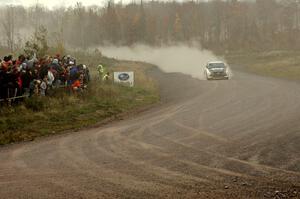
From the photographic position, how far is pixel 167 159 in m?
11.1

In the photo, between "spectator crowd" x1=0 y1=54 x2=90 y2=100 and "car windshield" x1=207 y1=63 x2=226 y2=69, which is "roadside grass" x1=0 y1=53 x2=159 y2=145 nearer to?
"spectator crowd" x1=0 y1=54 x2=90 y2=100

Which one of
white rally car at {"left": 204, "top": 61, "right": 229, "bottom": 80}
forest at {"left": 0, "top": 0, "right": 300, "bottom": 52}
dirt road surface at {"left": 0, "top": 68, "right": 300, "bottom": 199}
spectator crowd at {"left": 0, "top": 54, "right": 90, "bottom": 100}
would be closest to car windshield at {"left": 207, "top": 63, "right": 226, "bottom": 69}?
white rally car at {"left": 204, "top": 61, "right": 229, "bottom": 80}

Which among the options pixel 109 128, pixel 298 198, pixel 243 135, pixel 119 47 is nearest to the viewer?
pixel 298 198

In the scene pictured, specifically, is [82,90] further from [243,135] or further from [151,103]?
[243,135]

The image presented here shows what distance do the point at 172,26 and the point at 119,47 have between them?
20.7 metres

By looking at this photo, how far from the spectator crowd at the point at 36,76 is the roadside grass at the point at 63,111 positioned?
1.46ft

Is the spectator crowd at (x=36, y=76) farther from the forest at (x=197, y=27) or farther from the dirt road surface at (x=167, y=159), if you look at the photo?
the forest at (x=197, y=27)

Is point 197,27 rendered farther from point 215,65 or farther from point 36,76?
point 36,76

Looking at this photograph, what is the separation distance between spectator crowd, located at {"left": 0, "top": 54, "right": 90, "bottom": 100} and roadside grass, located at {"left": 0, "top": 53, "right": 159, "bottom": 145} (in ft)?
1.46

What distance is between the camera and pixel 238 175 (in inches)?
372

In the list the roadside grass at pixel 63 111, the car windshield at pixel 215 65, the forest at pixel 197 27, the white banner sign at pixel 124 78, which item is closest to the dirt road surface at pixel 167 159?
the roadside grass at pixel 63 111

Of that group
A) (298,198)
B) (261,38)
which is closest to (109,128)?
(298,198)

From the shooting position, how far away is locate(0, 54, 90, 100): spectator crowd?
57.4 feet

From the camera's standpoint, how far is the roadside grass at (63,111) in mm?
16141
